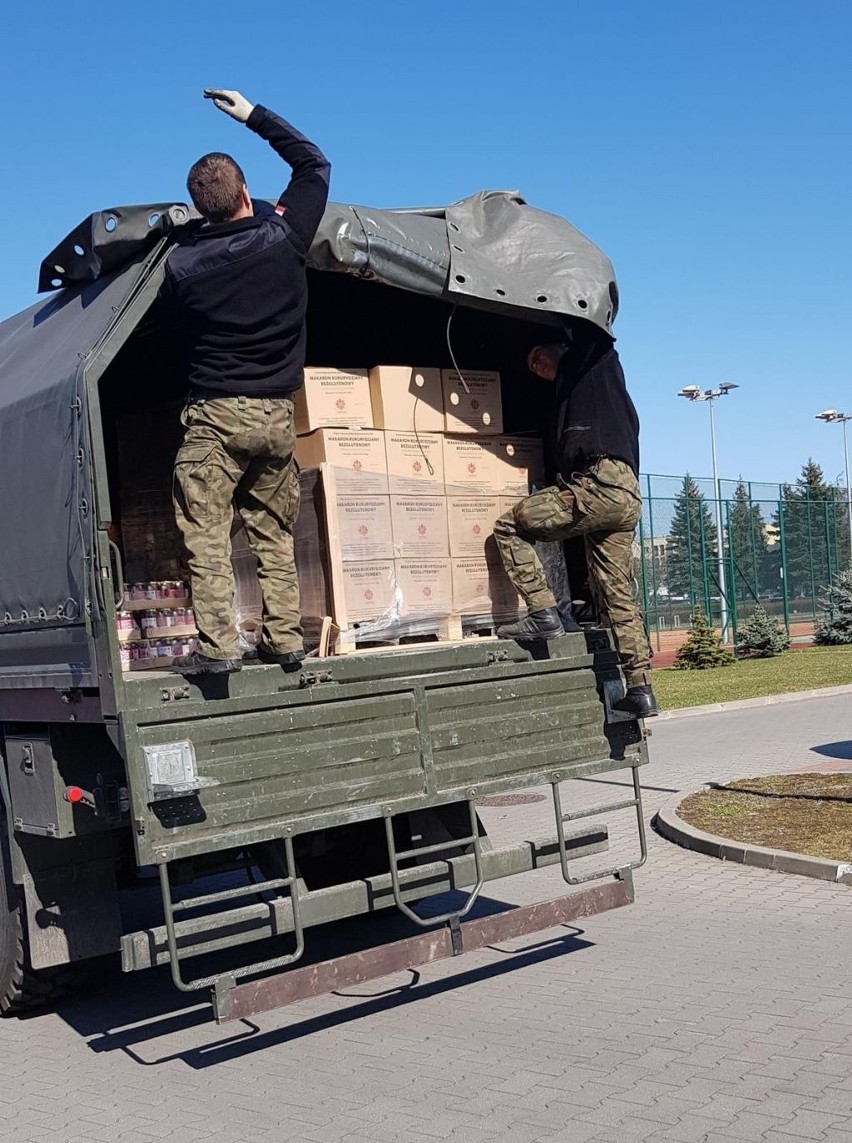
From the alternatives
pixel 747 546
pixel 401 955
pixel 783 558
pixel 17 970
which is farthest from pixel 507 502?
pixel 783 558

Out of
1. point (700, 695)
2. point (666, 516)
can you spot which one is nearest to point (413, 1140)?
point (700, 695)

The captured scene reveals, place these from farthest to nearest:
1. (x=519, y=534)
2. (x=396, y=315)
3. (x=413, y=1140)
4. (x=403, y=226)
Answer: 1. (x=396, y=315)
2. (x=519, y=534)
3. (x=403, y=226)
4. (x=413, y=1140)

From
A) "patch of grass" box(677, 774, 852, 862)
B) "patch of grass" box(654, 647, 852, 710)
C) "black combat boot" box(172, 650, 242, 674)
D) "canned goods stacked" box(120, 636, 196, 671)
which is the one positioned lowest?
"patch of grass" box(654, 647, 852, 710)

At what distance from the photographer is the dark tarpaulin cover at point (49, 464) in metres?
5.42

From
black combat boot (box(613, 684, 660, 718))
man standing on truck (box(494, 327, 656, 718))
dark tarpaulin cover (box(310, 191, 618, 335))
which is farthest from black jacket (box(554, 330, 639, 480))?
black combat boot (box(613, 684, 660, 718))

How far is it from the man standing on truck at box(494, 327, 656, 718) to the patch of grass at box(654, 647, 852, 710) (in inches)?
505

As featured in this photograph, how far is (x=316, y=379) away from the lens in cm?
631

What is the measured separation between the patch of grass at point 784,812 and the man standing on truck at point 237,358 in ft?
15.4

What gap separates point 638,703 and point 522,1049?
1.89m

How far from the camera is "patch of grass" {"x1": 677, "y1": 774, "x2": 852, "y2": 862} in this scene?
28.8ft

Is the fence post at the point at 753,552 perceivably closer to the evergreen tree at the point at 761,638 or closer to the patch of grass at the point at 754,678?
the evergreen tree at the point at 761,638

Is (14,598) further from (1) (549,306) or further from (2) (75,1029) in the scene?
(1) (549,306)

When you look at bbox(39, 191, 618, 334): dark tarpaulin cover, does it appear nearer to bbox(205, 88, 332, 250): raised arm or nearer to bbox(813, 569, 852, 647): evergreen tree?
bbox(205, 88, 332, 250): raised arm

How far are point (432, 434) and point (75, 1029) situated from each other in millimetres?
3467
